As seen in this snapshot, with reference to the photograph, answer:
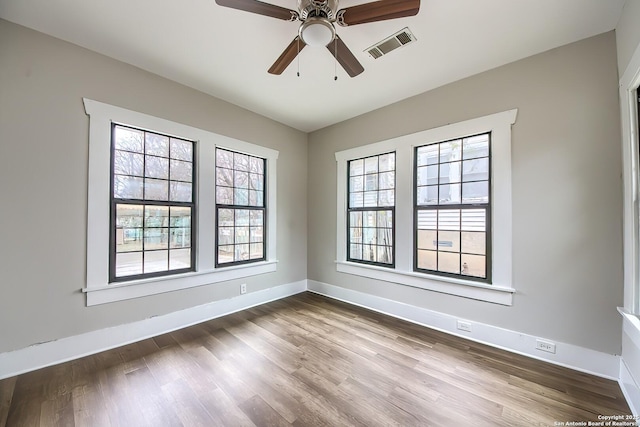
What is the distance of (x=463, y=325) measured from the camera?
2719 millimetres

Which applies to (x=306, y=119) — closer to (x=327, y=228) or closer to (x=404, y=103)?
(x=404, y=103)

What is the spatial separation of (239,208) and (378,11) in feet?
9.40

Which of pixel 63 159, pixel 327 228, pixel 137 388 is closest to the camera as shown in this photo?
pixel 137 388

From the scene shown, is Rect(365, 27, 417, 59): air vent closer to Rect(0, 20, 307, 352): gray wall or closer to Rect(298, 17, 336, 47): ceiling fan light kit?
Rect(298, 17, 336, 47): ceiling fan light kit

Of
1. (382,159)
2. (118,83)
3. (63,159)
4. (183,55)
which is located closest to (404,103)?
(382,159)

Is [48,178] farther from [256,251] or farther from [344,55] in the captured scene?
[344,55]

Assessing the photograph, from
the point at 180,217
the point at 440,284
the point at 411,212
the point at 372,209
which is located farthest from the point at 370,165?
the point at 180,217

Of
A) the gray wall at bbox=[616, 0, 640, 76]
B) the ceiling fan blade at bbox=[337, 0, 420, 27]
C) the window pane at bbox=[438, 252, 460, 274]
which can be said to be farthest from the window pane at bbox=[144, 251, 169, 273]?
the gray wall at bbox=[616, 0, 640, 76]

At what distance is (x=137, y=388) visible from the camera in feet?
6.16

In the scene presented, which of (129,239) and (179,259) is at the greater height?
(129,239)

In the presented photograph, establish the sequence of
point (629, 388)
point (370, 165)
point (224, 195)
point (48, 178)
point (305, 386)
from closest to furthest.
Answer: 1. point (629, 388)
2. point (305, 386)
3. point (48, 178)
4. point (224, 195)
5. point (370, 165)

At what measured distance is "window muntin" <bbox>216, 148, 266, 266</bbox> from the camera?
3418mm

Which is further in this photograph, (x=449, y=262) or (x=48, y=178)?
(x=449, y=262)

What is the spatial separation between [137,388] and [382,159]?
3.63m
